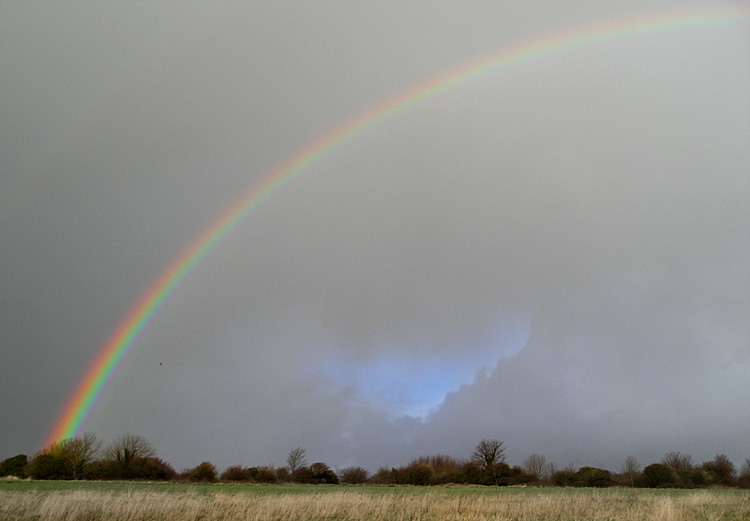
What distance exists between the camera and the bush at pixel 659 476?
71188mm

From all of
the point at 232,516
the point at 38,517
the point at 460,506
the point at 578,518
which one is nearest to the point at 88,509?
the point at 38,517

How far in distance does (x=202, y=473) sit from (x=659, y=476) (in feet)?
219

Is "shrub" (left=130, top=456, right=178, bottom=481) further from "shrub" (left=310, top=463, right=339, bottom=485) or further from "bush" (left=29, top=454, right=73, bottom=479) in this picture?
"shrub" (left=310, top=463, right=339, bottom=485)

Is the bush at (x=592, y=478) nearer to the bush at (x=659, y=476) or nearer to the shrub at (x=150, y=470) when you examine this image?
the bush at (x=659, y=476)

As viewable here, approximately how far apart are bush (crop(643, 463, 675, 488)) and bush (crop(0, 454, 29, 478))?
90399 millimetres

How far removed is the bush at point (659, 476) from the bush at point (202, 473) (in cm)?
6387

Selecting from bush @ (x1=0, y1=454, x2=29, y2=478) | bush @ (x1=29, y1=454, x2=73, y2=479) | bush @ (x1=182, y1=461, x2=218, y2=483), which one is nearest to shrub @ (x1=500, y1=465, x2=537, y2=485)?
bush @ (x1=182, y1=461, x2=218, y2=483)

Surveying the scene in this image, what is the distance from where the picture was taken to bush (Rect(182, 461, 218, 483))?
79812 millimetres

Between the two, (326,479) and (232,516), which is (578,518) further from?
(326,479)

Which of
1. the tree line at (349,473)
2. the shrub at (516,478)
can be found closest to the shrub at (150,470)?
the tree line at (349,473)

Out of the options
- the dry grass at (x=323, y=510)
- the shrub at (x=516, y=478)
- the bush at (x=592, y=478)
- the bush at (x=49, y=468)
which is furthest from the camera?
the shrub at (x=516, y=478)

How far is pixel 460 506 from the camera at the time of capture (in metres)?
20.9

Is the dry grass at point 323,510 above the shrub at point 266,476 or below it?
above

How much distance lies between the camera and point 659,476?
7194 centimetres
